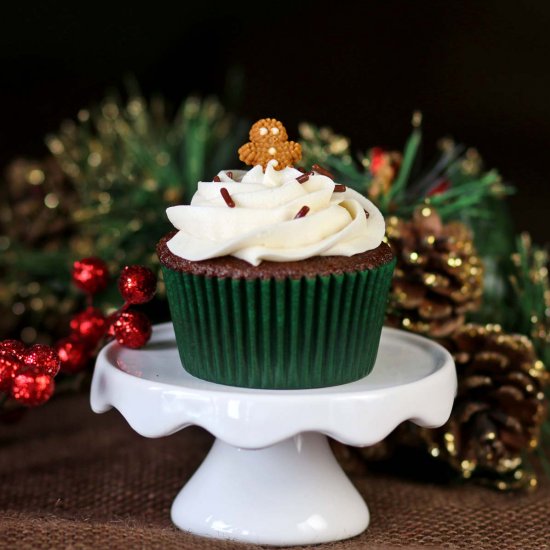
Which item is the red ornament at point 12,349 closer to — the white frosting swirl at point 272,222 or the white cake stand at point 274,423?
the white cake stand at point 274,423

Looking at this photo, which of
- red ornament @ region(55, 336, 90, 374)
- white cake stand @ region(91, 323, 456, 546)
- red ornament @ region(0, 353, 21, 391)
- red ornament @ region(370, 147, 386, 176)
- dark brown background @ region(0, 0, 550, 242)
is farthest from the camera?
dark brown background @ region(0, 0, 550, 242)

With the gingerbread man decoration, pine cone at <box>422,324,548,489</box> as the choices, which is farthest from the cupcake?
pine cone at <box>422,324,548,489</box>

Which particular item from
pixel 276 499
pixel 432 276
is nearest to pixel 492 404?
pixel 432 276

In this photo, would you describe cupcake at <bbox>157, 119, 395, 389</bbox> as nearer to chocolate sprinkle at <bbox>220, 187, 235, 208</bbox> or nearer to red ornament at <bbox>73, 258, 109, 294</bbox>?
chocolate sprinkle at <bbox>220, 187, 235, 208</bbox>

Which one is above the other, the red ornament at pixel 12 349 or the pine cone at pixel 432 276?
the pine cone at pixel 432 276

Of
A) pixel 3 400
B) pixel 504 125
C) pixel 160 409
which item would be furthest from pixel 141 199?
pixel 504 125

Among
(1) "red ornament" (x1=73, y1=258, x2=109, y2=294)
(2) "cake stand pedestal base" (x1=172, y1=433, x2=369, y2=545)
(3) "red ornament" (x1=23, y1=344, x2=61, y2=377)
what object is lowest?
(2) "cake stand pedestal base" (x1=172, y1=433, x2=369, y2=545)

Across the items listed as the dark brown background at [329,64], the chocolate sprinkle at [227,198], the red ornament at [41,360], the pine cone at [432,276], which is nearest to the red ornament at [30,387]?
the red ornament at [41,360]
